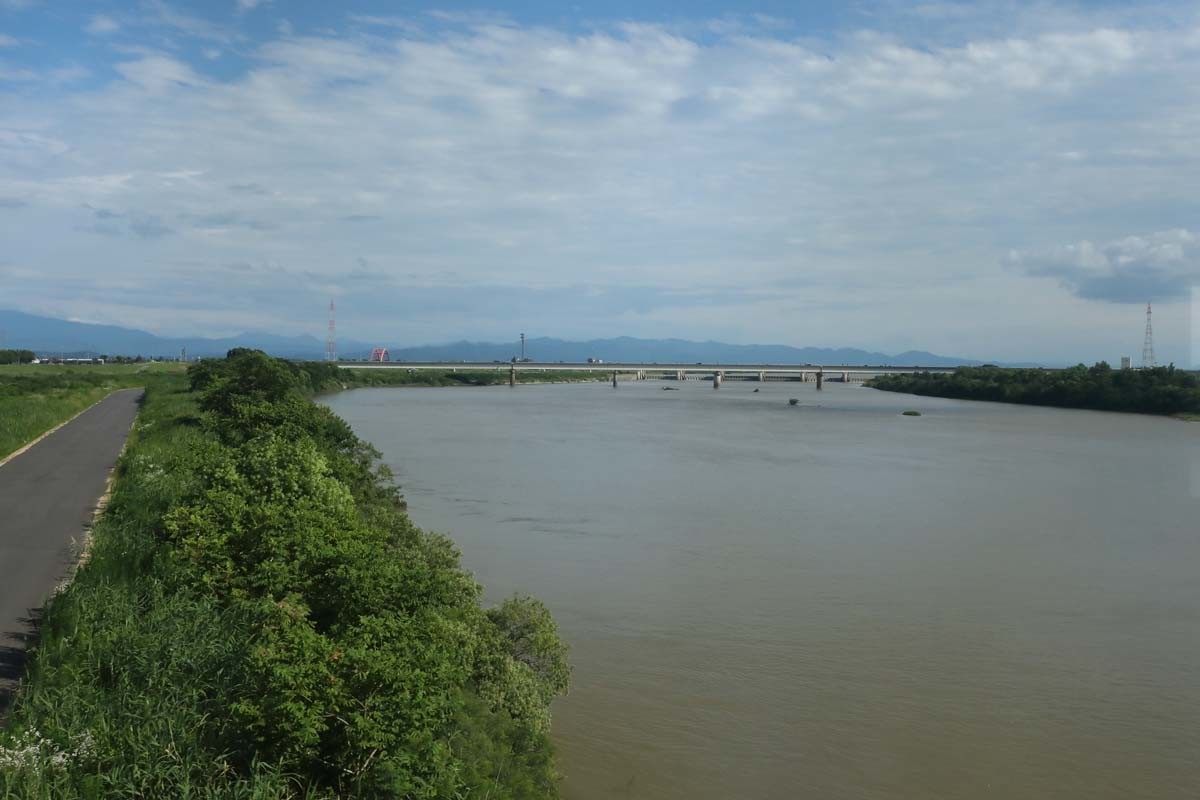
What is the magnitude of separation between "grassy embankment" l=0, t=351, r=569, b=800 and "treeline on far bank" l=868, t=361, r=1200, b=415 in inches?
1876

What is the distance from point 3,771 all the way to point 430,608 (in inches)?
96.0

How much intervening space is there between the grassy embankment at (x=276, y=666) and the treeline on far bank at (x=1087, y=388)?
4766 cm

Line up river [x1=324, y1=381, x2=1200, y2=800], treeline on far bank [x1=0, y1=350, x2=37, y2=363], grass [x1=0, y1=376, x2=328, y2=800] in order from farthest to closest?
treeline on far bank [x1=0, y1=350, x2=37, y2=363] < river [x1=324, y1=381, x2=1200, y2=800] < grass [x1=0, y1=376, x2=328, y2=800]

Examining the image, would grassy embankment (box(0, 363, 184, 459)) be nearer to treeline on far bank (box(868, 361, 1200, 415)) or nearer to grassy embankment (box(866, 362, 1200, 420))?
grassy embankment (box(866, 362, 1200, 420))

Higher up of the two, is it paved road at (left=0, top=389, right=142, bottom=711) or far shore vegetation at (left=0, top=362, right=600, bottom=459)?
far shore vegetation at (left=0, top=362, right=600, bottom=459)

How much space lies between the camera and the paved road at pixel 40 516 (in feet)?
24.9

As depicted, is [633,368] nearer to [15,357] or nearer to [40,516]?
[15,357]

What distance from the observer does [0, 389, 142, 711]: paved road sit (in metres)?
7.59

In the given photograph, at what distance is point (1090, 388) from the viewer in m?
51.6

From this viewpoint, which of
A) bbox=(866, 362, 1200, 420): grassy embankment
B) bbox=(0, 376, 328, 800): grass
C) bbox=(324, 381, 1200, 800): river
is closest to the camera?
bbox=(0, 376, 328, 800): grass

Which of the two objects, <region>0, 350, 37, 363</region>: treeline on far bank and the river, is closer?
the river

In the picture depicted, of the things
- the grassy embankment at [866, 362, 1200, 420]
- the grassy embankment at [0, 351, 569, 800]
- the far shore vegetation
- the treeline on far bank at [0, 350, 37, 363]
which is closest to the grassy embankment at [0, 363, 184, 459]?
the far shore vegetation

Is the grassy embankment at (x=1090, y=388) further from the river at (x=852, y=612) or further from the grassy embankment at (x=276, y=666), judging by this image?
the grassy embankment at (x=276, y=666)

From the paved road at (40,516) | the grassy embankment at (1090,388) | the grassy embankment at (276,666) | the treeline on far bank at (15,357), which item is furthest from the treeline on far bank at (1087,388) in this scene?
the treeline on far bank at (15,357)
